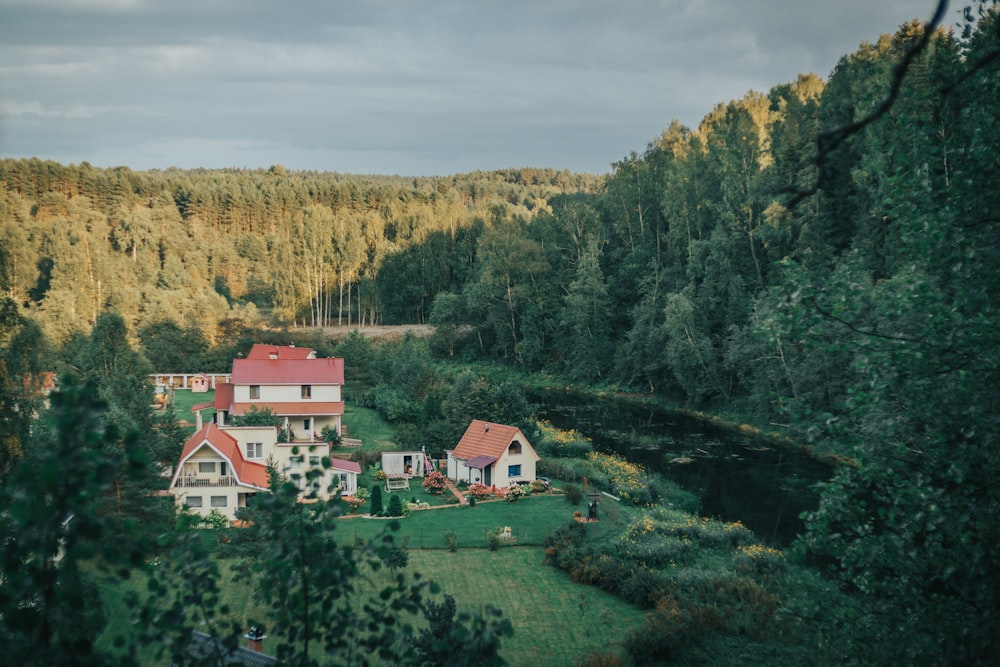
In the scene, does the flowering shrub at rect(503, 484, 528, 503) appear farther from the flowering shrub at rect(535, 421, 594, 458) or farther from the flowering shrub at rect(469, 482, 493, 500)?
the flowering shrub at rect(535, 421, 594, 458)

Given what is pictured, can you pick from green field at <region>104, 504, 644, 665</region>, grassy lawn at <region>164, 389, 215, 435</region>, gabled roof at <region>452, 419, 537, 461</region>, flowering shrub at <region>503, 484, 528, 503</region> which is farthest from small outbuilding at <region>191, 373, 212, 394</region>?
green field at <region>104, 504, 644, 665</region>

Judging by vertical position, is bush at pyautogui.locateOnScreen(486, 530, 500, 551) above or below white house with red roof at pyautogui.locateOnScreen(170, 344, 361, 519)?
below

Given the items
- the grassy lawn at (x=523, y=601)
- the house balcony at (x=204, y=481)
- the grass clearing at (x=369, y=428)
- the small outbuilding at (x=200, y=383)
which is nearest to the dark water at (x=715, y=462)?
the grassy lawn at (x=523, y=601)

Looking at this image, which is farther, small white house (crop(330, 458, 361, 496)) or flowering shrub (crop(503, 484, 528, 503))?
flowering shrub (crop(503, 484, 528, 503))

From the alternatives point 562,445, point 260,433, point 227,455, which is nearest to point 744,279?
point 562,445

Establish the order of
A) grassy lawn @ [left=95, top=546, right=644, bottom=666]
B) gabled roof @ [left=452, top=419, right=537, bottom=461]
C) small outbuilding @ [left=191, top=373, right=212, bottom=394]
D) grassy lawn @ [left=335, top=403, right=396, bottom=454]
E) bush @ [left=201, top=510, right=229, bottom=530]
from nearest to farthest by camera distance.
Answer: grassy lawn @ [left=95, top=546, right=644, bottom=666], bush @ [left=201, top=510, right=229, bottom=530], gabled roof @ [left=452, top=419, right=537, bottom=461], grassy lawn @ [left=335, top=403, right=396, bottom=454], small outbuilding @ [left=191, top=373, right=212, bottom=394]

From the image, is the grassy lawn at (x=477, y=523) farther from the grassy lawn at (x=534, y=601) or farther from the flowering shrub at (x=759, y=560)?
the flowering shrub at (x=759, y=560)

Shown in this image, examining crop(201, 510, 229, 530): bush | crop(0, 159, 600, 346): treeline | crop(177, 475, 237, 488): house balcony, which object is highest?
crop(0, 159, 600, 346): treeline
